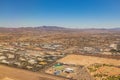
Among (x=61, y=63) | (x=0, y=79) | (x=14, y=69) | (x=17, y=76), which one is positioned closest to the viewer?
(x=0, y=79)

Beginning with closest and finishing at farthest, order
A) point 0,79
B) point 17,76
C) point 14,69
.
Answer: point 0,79, point 17,76, point 14,69

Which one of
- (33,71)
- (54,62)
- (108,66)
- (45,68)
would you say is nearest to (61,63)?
(54,62)

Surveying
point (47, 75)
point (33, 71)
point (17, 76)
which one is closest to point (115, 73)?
point (47, 75)

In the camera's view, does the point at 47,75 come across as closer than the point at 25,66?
Yes

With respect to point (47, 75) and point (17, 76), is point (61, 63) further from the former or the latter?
point (17, 76)

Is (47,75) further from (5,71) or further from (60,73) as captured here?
(5,71)

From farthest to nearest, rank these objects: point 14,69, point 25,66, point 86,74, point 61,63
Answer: point 61,63 < point 25,66 < point 14,69 < point 86,74
